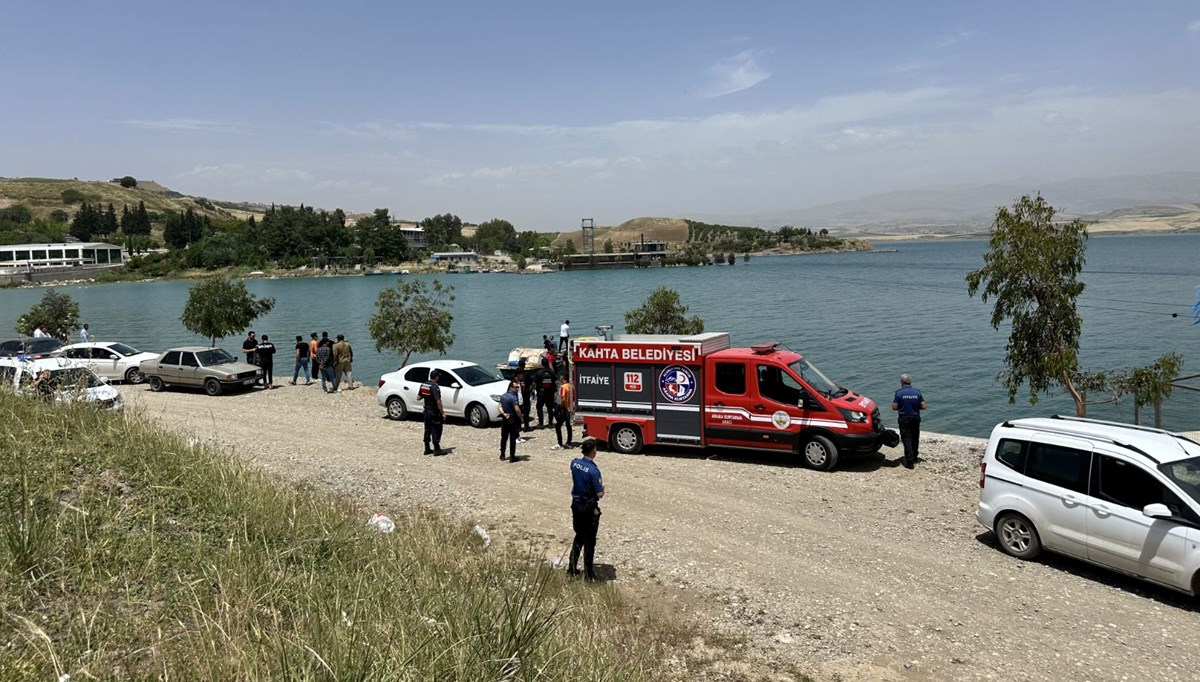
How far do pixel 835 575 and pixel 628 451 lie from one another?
22.8 feet

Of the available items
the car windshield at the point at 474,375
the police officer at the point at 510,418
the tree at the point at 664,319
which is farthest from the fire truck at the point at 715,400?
the tree at the point at 664,319

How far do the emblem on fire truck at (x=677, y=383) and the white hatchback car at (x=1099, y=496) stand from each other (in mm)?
5939

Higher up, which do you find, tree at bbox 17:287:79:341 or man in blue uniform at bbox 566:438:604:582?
tree at bbox 17:287:79:341

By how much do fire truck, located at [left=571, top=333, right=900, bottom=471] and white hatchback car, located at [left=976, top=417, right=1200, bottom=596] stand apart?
3.74 metres

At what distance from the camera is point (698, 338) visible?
14.9m

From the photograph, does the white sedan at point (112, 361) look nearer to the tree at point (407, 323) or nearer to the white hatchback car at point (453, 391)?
the tree at point (407, 323)

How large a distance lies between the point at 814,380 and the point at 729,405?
1.74 metres

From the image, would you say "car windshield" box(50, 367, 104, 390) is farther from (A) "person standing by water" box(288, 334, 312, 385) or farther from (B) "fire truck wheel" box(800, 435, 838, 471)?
(B) "fire truck wheel" box(800, 435, 838, 471)

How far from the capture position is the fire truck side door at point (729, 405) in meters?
14.2

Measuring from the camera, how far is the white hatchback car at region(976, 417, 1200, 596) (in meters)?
7.95

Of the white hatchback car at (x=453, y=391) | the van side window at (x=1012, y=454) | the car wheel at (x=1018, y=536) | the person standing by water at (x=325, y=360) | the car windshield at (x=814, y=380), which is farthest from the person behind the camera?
the person standing by water at (x=325, y=360)

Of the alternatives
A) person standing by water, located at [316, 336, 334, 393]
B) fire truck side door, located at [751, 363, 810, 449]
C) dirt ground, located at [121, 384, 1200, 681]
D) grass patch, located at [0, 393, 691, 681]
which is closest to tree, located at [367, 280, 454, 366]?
person standing by water, located at [316, 336, 334, 393]

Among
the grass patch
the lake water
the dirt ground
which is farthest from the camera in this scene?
the lake water

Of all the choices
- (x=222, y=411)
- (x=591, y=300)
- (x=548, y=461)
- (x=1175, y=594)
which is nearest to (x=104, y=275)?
(x=591, y=300)
